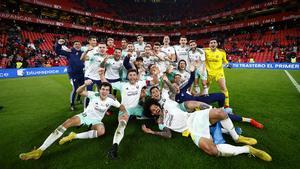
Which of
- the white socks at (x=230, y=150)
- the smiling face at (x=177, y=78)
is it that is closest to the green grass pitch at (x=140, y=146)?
the white socks at (x=230, y=150)

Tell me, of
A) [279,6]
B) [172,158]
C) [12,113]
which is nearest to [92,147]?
[172,158]

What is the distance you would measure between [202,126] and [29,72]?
20.2 meters

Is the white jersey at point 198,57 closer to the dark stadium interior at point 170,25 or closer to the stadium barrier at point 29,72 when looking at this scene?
the stadium barrier at point 29,72

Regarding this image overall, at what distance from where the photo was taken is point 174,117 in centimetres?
366

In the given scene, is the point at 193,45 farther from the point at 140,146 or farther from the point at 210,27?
the point at 210,27

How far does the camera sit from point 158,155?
10.4 ft

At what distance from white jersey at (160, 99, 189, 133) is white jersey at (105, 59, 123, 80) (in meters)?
2.58

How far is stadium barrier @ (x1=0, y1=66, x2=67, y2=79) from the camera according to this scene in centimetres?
1637

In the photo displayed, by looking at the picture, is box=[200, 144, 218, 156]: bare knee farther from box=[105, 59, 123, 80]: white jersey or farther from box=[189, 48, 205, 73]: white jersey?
box=[105, 59, 123, 80]: white jersey

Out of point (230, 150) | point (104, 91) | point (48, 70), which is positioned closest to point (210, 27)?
point (48, 70)

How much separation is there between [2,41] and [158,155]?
90.5ft

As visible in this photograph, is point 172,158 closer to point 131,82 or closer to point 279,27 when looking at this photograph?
point 131,82

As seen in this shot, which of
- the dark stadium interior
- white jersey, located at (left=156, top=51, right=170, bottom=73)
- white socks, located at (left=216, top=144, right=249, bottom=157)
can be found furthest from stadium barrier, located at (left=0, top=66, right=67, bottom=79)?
white socks, located at (left=216, top=144, right=249, bottom=157)

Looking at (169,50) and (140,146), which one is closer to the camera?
(140,146)
